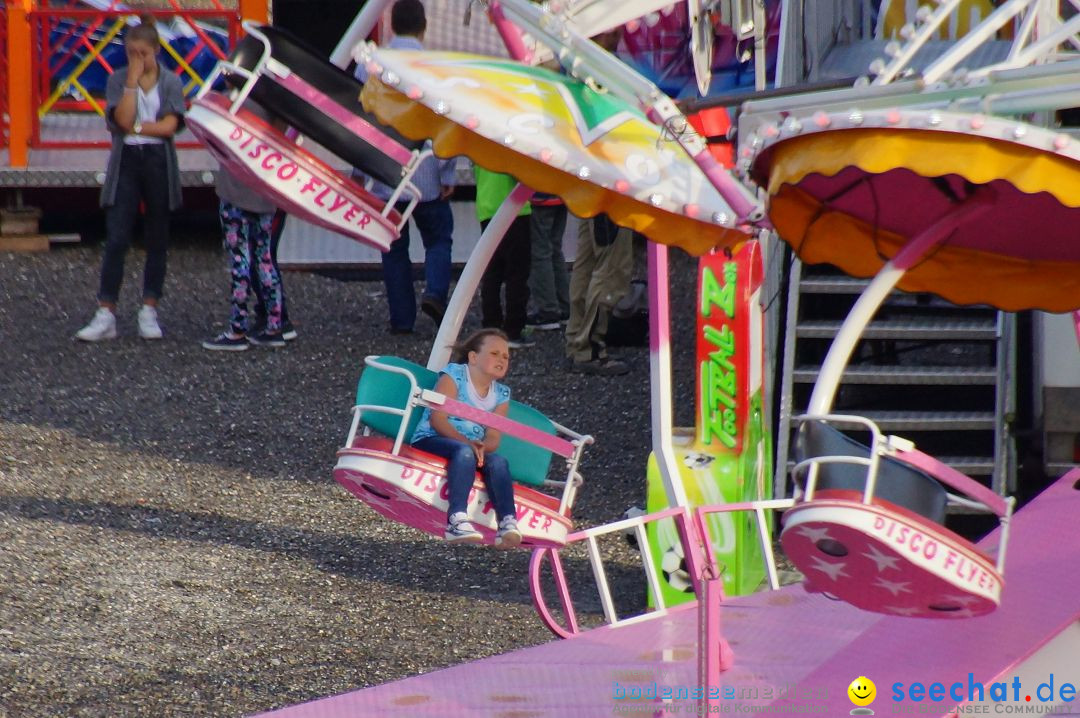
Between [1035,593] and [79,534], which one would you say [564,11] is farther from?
[79,534]

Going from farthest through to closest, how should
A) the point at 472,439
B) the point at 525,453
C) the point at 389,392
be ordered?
the point at 525,453 → the point at 389,392 → the point at 472,439

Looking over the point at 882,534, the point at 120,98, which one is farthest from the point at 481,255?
the point at 120,98

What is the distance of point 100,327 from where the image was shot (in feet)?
36.2

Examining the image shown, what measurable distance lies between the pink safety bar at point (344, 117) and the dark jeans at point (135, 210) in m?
5.10

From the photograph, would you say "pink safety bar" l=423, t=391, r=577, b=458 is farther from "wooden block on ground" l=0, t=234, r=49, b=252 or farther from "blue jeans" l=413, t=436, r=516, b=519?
"wooden block on ground" l=0, t=234, r=49, b=252

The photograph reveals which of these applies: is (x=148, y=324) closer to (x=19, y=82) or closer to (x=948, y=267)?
(x=19, y=82)

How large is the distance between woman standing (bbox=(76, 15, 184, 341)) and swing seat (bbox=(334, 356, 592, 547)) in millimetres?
5102

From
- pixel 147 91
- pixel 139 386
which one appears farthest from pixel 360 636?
pixel 147 91

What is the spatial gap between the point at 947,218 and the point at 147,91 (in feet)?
23.5

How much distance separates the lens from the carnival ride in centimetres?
400

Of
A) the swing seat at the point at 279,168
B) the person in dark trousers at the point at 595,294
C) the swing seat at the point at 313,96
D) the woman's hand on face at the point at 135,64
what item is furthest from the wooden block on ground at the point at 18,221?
the swing seat at the point at 279,168

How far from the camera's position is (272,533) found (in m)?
7.94

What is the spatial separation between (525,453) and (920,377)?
3.10 m

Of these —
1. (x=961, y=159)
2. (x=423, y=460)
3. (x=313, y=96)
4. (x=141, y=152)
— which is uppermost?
(x=313, y=96)
